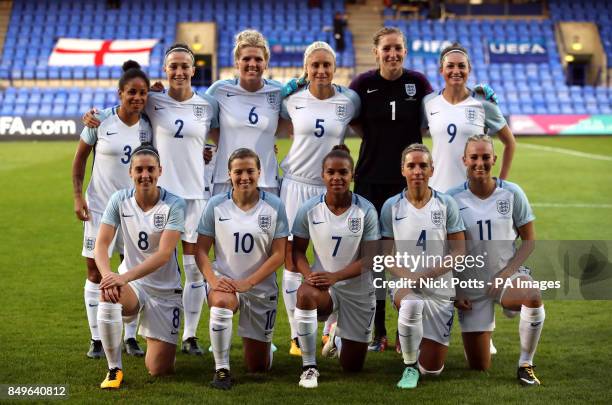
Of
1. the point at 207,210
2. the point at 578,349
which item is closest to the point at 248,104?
the point at 207,210

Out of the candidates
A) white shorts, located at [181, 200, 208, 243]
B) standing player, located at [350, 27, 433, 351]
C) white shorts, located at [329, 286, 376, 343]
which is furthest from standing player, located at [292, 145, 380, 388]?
white shorts, located at [181, 200, 208, 243]

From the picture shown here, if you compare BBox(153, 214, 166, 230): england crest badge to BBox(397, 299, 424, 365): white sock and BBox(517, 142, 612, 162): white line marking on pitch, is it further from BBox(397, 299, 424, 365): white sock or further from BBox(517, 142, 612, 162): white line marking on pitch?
BBox(517, 142, 612, 162): white line marking on pitch

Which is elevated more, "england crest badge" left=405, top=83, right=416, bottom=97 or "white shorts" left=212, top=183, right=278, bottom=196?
"england crest badge" left=405, top=83, right=416, bottom=97

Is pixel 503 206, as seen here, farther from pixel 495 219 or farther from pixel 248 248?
pixel 248 248

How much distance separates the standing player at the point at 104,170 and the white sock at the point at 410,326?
1759mm

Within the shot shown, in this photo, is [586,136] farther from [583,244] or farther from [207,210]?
[207,210]

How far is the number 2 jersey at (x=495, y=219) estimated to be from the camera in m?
5.21

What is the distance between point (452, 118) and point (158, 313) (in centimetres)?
220

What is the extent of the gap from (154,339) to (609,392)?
2525 mm

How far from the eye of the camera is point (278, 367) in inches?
213

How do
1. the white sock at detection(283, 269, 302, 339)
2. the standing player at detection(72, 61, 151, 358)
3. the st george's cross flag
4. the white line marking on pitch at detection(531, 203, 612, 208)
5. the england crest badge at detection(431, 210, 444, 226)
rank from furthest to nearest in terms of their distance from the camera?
the st george's cross flag, the white line marking on pitch at detection(531, 203, 612, 208), the white sock at detection(283, 269, 302, 339), the standing player at detection(72, 61, 151, 358), the england crest badge at detection(431, 210, 444, 226)

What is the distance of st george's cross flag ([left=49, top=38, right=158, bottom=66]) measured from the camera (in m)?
31.9

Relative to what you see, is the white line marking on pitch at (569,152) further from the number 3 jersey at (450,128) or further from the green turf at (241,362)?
the number 3 jersey at (450,128)

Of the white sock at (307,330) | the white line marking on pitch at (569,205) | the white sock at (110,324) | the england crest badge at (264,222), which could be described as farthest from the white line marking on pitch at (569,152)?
the white sock at (110,324)
